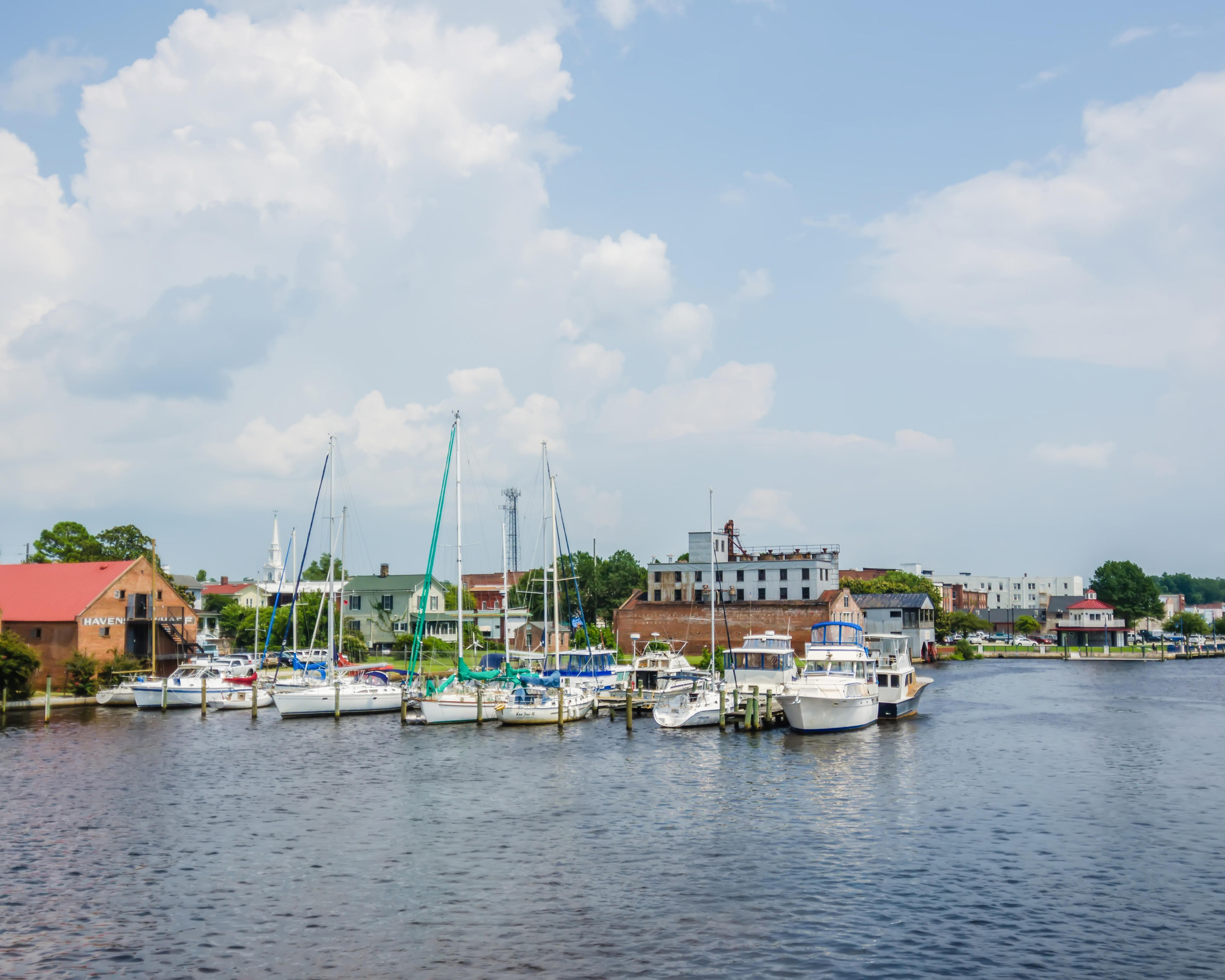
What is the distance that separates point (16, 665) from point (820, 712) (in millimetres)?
51761

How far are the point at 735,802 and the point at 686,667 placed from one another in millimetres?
34273

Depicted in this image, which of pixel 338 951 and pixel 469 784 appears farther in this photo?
pixel 469 784

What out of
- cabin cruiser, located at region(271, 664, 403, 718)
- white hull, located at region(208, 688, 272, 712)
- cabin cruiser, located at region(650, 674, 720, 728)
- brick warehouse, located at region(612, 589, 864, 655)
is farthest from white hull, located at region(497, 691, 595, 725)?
brick warehouse, located at region(612, 589, 864, 655)

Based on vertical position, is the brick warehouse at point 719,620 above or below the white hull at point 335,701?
above

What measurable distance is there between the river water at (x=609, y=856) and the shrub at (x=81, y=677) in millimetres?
17206

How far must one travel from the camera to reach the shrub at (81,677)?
7112cm

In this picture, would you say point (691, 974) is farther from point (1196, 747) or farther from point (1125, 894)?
point (1196, 747)

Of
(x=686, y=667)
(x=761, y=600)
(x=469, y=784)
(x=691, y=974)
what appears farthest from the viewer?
(x=761, y=600)

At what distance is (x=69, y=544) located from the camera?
102688 mm

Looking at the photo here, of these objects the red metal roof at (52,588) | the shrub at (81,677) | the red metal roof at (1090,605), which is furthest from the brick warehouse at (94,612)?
the red metal roof at (1090,605)

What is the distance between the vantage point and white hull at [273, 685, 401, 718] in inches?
2480

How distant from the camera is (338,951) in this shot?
22.0 m

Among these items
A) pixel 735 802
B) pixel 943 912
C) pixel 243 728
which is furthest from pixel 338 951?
pixel 243 728

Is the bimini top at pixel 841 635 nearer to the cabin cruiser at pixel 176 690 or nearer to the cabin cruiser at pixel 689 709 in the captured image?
the cabin cruiser at pixel 689 709
